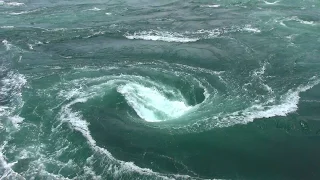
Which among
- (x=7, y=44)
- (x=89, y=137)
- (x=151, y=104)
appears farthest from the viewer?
(x=7, y=44)

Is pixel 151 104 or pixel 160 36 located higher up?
pixel 160 36

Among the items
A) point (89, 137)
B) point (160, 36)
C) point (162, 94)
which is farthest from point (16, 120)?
point (160, 36)

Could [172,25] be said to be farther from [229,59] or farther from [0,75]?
[0,75]

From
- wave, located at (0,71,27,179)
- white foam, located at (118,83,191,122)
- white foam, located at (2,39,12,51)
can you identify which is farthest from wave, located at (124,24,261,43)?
wave, located at (0,71,27,179)

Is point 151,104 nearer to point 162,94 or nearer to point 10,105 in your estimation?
point 162,94

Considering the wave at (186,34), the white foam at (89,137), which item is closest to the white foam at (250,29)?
the wave at (186,34)

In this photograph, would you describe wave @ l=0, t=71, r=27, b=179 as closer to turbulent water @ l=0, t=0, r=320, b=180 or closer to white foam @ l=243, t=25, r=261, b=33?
turbulent water @ l=0, t=0, r=320, b=180

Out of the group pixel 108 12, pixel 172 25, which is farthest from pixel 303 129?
pixel 108 12
